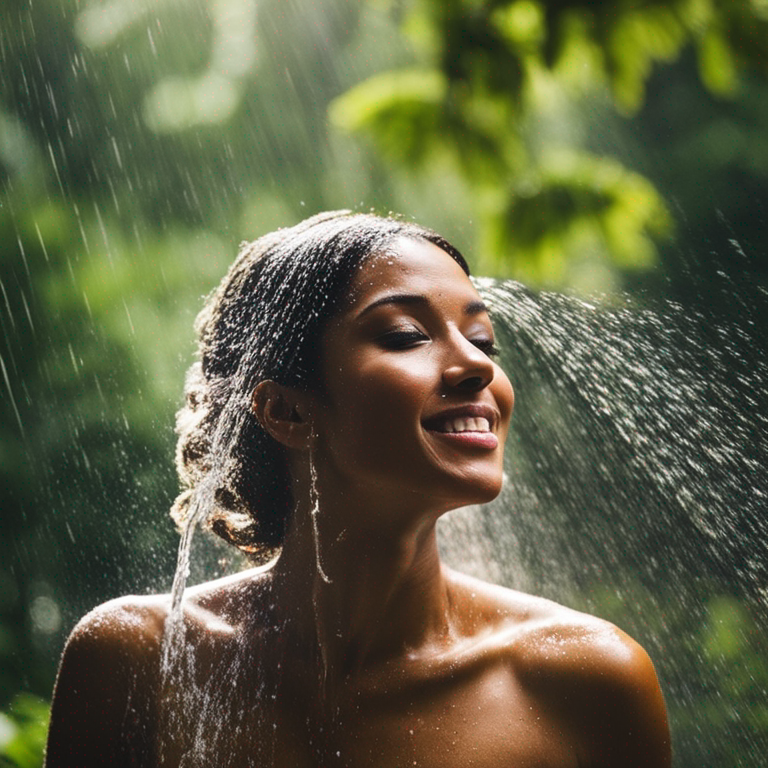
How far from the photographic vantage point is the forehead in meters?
2.29

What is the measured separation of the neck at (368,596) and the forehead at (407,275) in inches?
20.7

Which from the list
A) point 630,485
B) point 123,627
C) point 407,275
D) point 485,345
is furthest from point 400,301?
point 630,485

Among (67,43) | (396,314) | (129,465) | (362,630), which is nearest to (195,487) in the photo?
(362,630)

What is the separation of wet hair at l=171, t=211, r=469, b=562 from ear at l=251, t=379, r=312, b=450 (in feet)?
0.09

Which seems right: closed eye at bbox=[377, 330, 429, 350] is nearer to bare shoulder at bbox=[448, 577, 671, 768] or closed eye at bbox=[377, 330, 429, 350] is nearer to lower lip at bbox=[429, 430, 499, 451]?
lower lip at bbox=[429, 430, 499, 451]

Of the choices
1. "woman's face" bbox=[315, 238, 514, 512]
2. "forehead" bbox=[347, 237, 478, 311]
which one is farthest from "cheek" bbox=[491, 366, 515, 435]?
"forehead" bbox=[347, 237, 478, 311]

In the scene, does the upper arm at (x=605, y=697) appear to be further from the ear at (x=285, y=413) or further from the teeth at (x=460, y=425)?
the ear at (x=285, y=413)

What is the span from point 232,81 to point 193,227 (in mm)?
1044

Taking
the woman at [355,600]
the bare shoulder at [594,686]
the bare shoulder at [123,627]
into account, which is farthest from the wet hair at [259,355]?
the bare shoulder at [594,686]

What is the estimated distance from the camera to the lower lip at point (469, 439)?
2.09 metres

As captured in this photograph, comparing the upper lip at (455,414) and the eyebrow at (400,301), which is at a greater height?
the eyebrow at (400,301)

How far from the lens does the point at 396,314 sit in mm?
2236

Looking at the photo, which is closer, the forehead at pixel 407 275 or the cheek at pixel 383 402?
the cheek at pixel 383 402

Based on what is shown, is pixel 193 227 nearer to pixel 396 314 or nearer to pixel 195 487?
pixel 195 487
